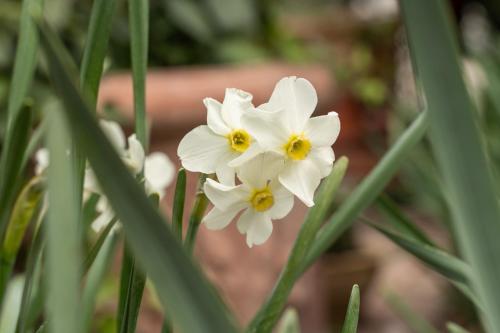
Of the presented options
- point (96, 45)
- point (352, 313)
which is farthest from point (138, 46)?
point (352, 313)

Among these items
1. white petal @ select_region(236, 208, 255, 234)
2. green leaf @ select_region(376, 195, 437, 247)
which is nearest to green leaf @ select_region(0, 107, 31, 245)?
white petal @ select_region(236, 208, 255, 234)

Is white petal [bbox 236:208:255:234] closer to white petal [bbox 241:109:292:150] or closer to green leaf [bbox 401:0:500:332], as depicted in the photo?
white petal [bbox 241:109:292:150]

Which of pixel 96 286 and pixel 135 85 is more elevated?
pixel 135 85

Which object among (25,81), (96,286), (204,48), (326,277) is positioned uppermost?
(25,81)

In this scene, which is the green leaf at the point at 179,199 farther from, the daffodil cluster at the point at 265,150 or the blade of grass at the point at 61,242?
the blade of grass at the point at 61,242

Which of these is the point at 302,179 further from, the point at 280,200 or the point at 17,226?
the point at 17,226

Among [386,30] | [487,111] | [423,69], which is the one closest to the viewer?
[423,69]

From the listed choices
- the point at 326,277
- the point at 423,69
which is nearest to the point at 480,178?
the point at 423,69

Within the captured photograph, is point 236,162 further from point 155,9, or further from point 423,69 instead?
point 155,9
